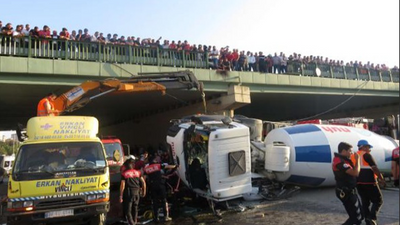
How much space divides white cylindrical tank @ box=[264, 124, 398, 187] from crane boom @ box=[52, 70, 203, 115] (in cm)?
389

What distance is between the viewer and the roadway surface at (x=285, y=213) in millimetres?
8297

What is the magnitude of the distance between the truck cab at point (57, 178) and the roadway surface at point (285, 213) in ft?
6.24

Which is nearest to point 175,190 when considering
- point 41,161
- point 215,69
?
point 41,161

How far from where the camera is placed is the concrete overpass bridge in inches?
577

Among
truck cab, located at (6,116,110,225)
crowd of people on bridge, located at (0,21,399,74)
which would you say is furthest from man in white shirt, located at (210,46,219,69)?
truck cab, located at (6,116,110,225)

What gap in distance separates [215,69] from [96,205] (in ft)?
43.3

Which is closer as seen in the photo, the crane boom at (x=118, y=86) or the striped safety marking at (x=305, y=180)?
the crane boom at (x=118, y=86)

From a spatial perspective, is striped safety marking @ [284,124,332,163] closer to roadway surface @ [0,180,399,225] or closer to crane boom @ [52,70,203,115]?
roadway surface @ [0,180,399,225]

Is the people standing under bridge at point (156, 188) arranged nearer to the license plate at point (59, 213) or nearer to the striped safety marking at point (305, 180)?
the license plate at point (59, 213)

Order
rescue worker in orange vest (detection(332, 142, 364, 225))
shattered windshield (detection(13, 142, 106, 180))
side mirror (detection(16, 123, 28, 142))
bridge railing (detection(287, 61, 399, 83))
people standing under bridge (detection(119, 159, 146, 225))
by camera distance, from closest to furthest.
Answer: rescue worker in orange vest (detection(332, 142, 364, 225)) → shattered windshield (detection(13, 142, 106, 180)) → people standing under bridge (detection(119, 159, 146, 225)) → side mirror (detection(16, 123, 28, 142)) → bridge railing (detection(287, 61, 399, 83))

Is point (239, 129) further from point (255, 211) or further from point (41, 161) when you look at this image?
point (41, 161)

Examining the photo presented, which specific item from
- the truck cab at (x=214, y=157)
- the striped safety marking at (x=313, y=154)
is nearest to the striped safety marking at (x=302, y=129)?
the striped safety marking at (x=313, y=154)

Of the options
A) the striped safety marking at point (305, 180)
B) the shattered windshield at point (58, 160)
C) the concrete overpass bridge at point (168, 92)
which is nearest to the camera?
the shattered windshield at point (58, 160)

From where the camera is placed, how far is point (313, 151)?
11.8m
